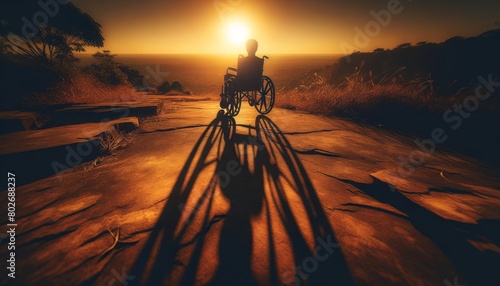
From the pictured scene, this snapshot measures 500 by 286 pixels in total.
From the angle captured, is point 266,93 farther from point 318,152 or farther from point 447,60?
point 447,60

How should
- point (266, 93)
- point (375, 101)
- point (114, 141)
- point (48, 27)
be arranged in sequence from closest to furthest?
point (114, 141) < point (266, 93) < point (375, 101) < point (48, 27)

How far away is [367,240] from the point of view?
5.39ft

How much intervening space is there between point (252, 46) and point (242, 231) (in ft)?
14.0

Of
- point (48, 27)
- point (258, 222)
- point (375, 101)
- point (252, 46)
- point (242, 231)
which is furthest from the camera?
point (48, 27)

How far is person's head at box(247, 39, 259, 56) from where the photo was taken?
4750mm

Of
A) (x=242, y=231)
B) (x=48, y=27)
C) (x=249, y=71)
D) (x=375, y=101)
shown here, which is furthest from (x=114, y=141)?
(x=48, y=27)

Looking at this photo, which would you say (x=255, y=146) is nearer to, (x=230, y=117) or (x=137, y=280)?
(x=230, y=117)

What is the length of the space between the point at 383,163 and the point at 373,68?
2078 cm

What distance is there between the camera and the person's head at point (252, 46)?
475 centimetres

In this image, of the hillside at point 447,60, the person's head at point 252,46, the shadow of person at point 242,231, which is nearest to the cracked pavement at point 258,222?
the shadow of person at point 242,231

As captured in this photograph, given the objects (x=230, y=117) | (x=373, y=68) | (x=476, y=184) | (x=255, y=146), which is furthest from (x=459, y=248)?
(x=373, y=68)

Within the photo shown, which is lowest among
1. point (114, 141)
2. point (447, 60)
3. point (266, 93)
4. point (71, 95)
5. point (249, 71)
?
point (114, 141)

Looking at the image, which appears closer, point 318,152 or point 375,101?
point 318,152

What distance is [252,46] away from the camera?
476 cm
